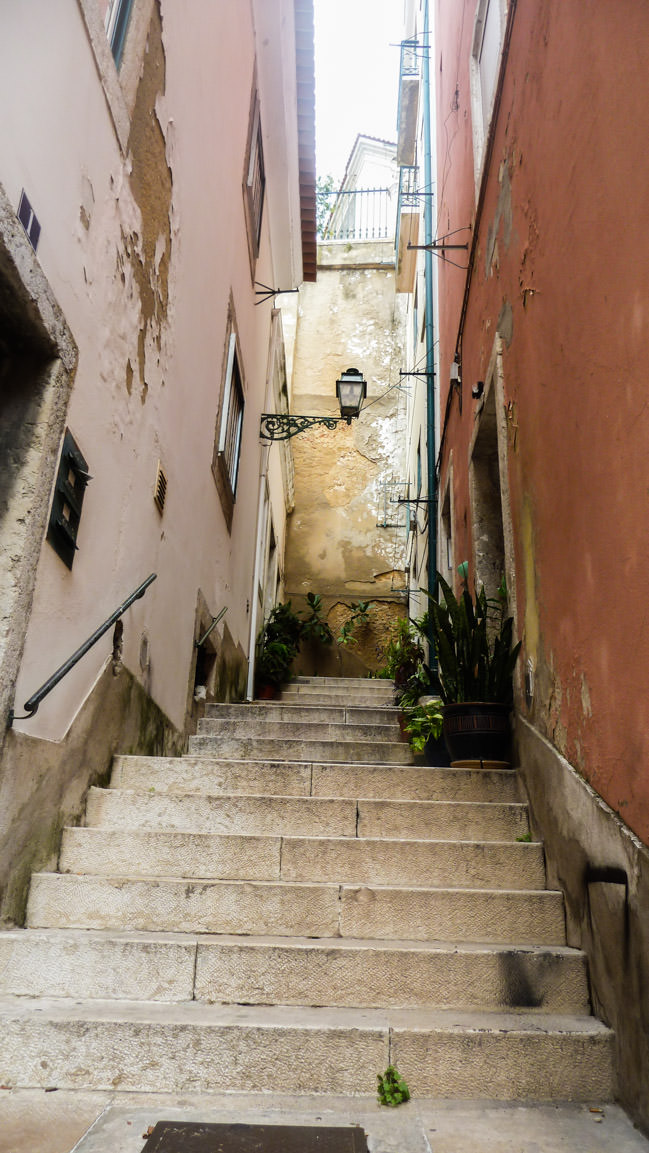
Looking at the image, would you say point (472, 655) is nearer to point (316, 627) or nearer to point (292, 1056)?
point (292, 1056)

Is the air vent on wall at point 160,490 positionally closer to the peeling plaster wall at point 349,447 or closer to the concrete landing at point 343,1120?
the concrete landing at point 343,1120

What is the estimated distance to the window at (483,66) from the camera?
545 cm

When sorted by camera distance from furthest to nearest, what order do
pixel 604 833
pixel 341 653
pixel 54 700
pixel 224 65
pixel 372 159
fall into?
pixel 372 159, pixel 341 653, pixel 224 65, pixel 54 700, pixel 604 833

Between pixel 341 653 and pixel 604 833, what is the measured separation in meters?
9.68

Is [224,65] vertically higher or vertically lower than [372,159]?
lower

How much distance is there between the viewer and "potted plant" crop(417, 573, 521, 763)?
3.74m

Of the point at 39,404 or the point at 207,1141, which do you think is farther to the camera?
the point at 39,404

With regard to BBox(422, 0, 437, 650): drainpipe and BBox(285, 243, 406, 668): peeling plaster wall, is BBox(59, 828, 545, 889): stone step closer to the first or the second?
BBox(422, 0, 437, 650): drainpipe

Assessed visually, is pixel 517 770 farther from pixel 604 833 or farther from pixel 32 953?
pixel 32 953

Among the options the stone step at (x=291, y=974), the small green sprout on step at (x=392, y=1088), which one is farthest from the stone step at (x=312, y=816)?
the small green sprout on step at (x=392, y=1088)

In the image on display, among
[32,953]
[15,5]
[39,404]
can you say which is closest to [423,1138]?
[32,953]

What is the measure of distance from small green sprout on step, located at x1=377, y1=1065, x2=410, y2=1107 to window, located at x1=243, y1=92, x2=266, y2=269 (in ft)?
23.2

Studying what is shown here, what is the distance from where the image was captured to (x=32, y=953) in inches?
93.9

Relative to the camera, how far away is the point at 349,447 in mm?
14125
